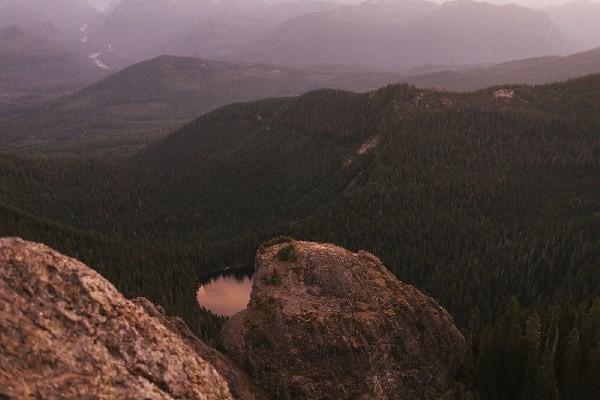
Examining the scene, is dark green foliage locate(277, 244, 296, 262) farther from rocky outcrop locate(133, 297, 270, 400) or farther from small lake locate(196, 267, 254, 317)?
small lake locate(196, 267, 254, 317)

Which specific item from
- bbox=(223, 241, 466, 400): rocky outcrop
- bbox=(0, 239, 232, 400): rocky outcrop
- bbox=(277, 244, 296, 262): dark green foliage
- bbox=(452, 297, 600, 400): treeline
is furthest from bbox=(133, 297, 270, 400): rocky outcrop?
bbox=(452, 297, 600, 400): treeline

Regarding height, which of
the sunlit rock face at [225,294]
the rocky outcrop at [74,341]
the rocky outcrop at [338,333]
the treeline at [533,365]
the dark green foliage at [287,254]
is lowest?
the sunlit rock face at [225,294]

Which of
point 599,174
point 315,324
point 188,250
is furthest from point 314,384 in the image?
point 599,174

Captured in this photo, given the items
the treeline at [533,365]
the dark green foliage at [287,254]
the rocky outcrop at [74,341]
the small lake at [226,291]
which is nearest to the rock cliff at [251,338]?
the rocky outcrop at [74,341]

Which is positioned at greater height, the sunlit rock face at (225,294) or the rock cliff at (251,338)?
the rock cliff at (251,338)

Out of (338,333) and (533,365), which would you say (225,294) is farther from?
(533,365)

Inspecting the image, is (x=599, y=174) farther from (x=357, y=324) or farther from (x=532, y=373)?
(x=357, y=324)

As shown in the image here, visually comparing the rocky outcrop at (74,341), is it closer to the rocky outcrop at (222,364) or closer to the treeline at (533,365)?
the rocky outcrop at (222,364)

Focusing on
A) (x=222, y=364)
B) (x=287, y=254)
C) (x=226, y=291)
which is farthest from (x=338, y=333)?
(x=226, y=291)
